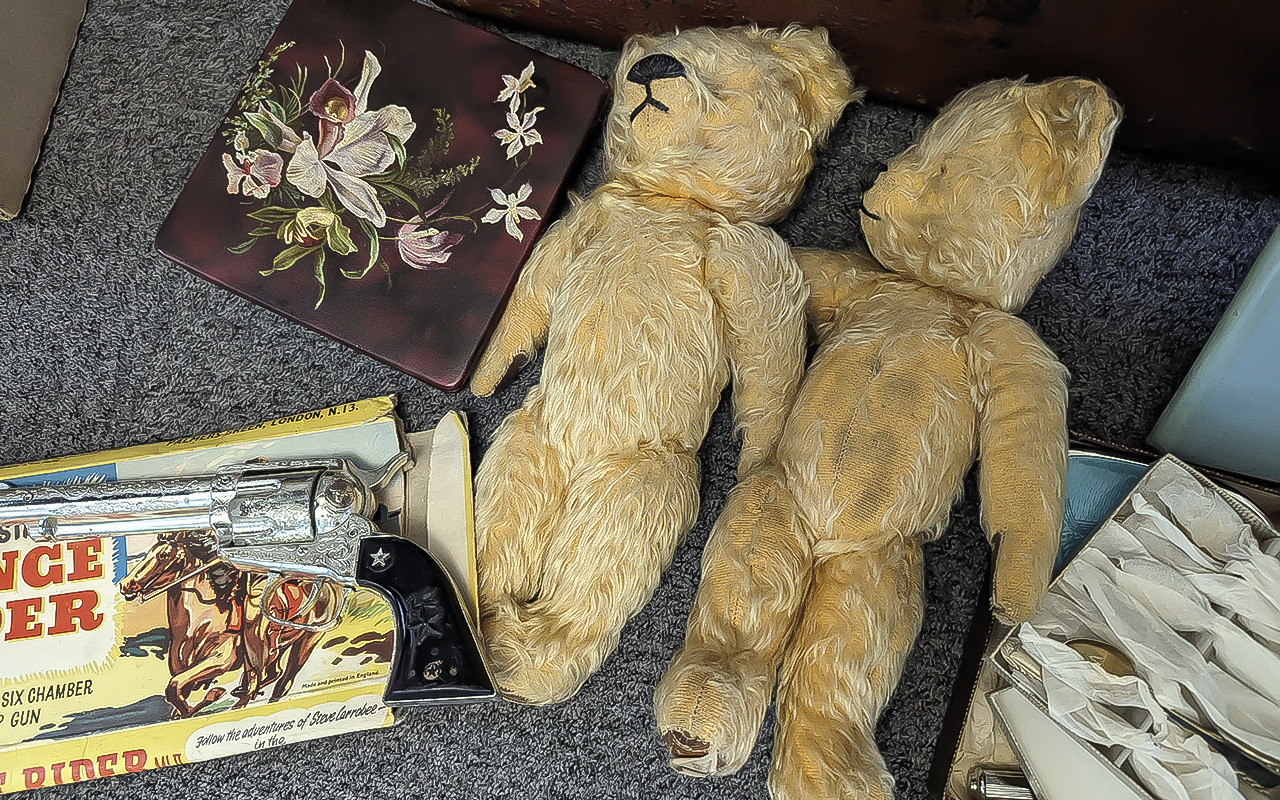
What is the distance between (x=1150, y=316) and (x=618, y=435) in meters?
0.52

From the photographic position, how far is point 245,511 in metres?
0.70

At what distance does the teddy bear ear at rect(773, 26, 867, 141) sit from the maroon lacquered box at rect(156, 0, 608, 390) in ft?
0.72

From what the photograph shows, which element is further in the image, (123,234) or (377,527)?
(123,234)

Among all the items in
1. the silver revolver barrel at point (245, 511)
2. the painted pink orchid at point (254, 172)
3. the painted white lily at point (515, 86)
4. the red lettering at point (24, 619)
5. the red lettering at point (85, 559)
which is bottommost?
the red lettering at point (24, 619)

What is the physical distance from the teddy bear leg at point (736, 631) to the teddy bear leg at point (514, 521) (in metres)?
0.14

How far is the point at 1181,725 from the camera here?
20.4 inches

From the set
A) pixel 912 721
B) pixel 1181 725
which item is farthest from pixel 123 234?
pixel 1181 725

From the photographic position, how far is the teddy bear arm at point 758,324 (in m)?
0.68

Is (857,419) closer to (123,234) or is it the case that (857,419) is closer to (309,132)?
(309,132)

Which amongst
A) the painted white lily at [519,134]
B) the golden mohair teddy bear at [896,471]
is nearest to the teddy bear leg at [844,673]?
the golden mohair teddy bear at [896,471]

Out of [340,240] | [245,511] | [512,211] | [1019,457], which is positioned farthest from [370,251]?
[1019,457]

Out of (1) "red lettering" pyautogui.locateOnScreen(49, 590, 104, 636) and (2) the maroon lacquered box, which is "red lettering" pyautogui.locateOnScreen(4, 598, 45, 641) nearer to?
(1) "red lettering" pyautogui.locateOnScreen(49, 590, 104, 636)

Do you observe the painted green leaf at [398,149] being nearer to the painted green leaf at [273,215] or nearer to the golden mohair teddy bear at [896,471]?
the painted green leaf at [273,215]

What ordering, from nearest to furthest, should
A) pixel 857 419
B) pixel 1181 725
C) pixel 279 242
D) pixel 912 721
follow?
pixel 1181 725 < pixel 857 419 < pixel 912 721 < pixel 279 242
